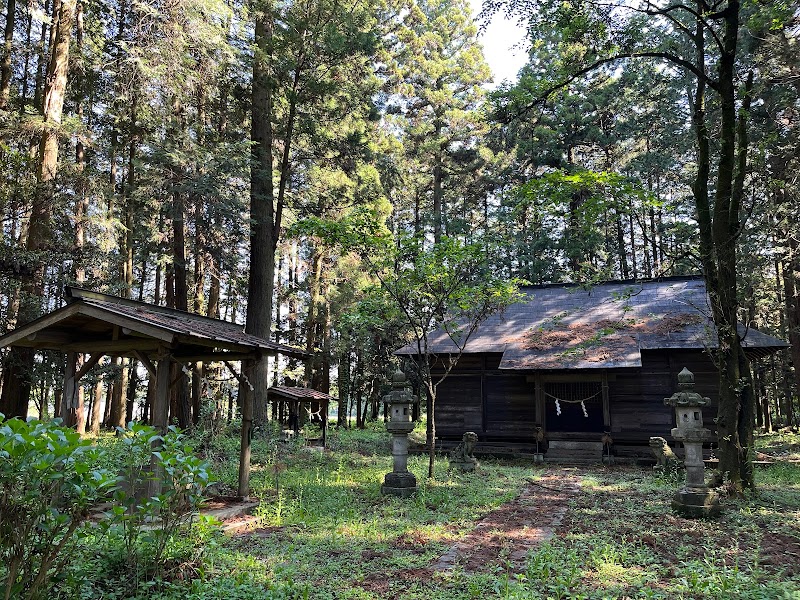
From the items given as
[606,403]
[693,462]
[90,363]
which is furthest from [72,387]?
[606,403]

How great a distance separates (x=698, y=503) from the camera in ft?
25.7

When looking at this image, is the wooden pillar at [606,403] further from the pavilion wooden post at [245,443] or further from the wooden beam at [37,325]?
the wooden beam at [37,325]

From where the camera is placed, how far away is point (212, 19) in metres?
13.8

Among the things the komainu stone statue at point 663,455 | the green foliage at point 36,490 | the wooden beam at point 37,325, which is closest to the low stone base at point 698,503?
the komainu stone statue at point 663,455

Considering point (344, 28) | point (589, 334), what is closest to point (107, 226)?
point (344, 28)

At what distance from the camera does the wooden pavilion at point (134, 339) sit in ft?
24.0

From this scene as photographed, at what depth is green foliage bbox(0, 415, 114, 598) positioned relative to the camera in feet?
11.0

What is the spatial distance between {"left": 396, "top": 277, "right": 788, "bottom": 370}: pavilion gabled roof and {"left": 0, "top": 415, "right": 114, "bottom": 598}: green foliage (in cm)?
1200

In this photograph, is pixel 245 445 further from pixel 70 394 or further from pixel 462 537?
pixel 462 537

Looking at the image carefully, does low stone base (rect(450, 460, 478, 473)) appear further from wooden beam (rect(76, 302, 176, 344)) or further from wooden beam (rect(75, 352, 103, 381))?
wooden beam (rect(75, 352, 103, 381))

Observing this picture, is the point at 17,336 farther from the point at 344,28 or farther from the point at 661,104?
the point at 661,104

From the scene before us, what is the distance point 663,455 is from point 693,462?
5032mm

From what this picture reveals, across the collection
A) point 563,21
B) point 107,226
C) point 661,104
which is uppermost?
point 661,104

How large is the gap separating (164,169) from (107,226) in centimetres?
247
